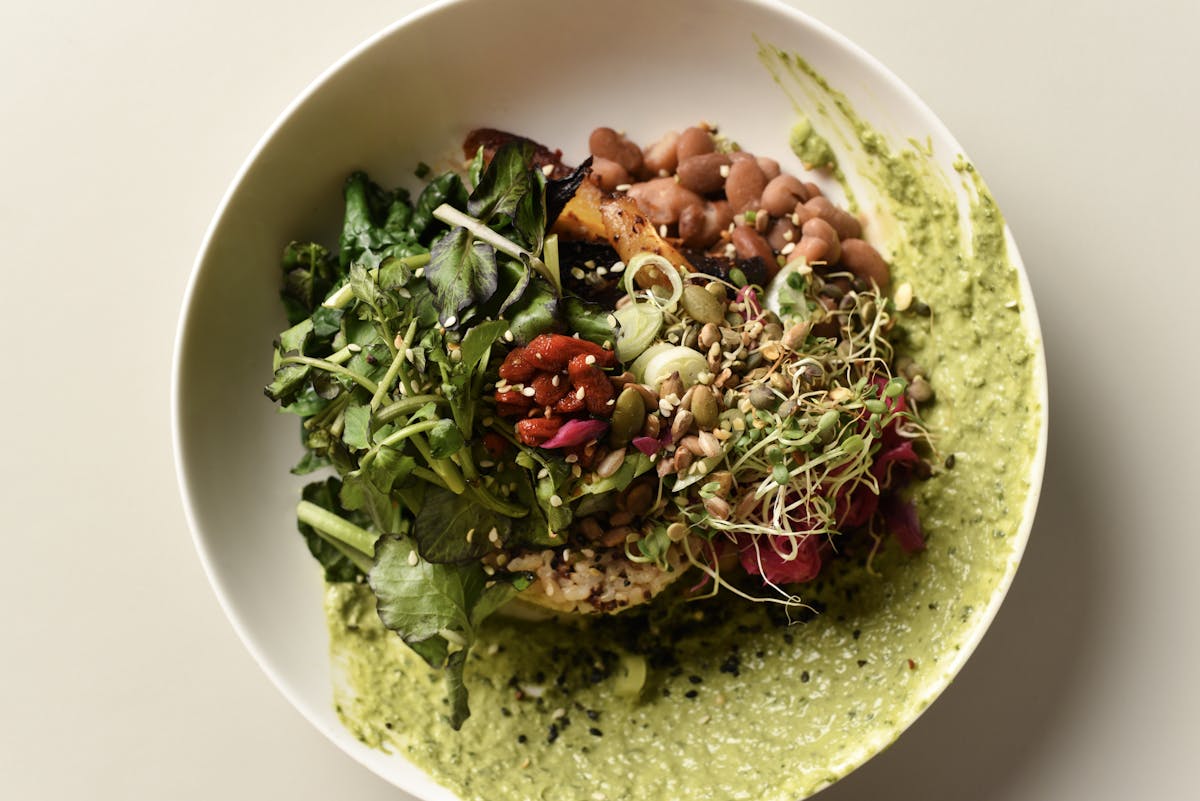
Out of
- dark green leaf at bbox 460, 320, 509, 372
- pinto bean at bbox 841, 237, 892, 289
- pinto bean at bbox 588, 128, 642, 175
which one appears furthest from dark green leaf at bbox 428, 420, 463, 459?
pinto bean at bbox 841, 237, 892, 289

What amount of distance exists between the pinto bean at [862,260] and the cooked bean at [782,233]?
0.15m

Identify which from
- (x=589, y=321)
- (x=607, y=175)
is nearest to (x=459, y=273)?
(x=589, y=321)

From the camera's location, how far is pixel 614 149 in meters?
2.70

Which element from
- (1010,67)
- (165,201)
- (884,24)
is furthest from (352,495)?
(1010,67)

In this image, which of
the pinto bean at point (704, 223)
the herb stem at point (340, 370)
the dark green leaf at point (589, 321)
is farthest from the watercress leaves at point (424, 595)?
the pinto bean at point (704, 223)

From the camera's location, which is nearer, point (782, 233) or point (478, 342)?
point (478, 342)

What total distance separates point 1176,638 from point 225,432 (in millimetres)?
2912

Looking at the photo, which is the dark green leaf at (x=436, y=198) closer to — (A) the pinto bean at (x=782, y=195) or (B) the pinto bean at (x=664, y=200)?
(B) the pinto bean at (x=664, y=200)

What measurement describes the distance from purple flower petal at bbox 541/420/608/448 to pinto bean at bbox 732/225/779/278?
0.72 metres

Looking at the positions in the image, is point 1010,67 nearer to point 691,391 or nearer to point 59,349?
point 691,391

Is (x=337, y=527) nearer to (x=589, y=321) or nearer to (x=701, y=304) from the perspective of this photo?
(x=589, y=321)

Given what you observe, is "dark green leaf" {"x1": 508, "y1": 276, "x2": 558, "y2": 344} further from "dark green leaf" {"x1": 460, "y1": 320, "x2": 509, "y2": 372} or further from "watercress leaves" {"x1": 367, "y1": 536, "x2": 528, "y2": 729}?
"watercress leaves" {"x1": 367, "y1": 536, "x2": 528, "y2": 729}

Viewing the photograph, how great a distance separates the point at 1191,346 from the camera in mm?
2744

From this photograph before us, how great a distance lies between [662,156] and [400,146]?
79 centimetres
